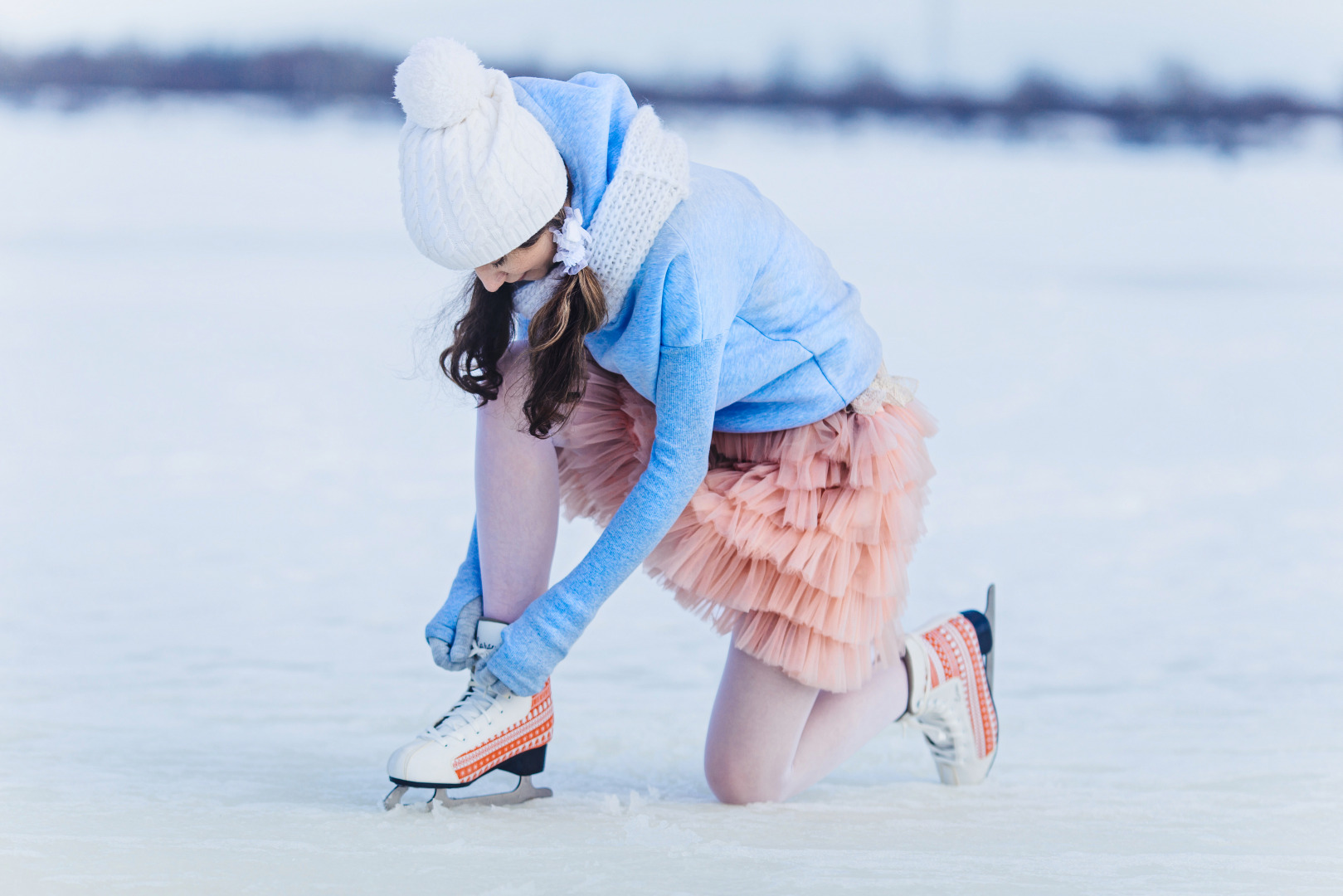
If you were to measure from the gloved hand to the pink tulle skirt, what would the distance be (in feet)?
0.56

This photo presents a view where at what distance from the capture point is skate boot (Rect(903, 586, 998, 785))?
4.00ft

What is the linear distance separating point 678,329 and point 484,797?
1.48ft

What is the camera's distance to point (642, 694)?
148cm

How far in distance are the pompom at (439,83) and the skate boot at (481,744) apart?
1.51ft

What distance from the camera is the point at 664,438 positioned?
0.97 metres

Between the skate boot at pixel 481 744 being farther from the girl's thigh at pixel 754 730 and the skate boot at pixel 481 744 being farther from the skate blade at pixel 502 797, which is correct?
the girl's thigh at pixel 754 730

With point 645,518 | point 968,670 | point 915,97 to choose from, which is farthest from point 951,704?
point 915,97

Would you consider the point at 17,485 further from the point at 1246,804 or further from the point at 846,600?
the point at 1246,804

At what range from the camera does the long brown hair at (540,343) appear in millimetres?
943

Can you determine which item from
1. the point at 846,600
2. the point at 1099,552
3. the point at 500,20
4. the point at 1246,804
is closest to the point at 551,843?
the point at 846,600

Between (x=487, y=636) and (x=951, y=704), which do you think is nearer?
(x=487, y=636)

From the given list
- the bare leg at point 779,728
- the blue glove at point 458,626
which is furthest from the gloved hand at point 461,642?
the bare leg at point 779,728

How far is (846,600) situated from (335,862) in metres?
0.50

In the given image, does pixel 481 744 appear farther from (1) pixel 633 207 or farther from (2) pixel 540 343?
(1) pixel 633 207
